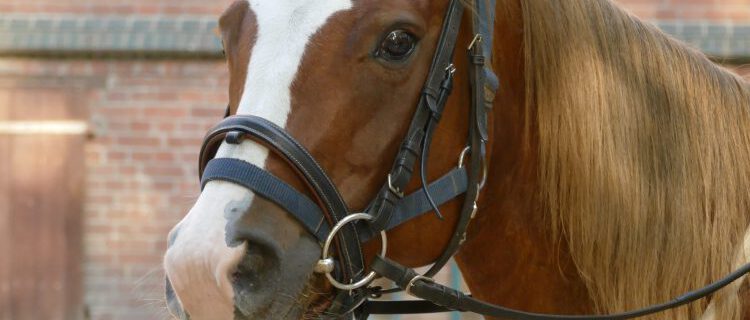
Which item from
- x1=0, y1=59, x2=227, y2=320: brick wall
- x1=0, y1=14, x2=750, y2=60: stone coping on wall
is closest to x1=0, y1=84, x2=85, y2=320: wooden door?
x1=0, y1=59, x2=227, y2=320: brick wall

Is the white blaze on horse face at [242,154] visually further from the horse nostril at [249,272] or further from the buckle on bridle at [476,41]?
the buckle on bridle at [476,41]

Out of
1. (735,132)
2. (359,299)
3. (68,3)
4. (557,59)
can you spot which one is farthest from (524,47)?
(68,3)

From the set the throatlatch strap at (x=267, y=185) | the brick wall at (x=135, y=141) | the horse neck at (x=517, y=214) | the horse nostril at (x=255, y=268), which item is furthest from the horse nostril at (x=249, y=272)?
the brick wall at (x=135, y=141)

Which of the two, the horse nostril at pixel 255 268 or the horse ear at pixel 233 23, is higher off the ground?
the horse ear at pixel 233 23

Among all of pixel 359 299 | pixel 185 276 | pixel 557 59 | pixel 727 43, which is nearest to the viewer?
pixel 185 276

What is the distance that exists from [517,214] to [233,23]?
786mm

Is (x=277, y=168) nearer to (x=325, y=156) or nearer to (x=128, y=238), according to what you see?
(x=325, y=156)

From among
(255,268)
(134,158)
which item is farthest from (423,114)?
(134,158)

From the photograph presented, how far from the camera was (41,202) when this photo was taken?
5875mm

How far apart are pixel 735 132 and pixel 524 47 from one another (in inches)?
21.0

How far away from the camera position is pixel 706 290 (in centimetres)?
231

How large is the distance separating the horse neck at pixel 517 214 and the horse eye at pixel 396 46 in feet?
0.92

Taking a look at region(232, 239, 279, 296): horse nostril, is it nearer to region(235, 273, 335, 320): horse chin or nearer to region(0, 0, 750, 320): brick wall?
region(235, 273, 335, 320): horse chin

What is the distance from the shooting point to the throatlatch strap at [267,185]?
6.84 feet
